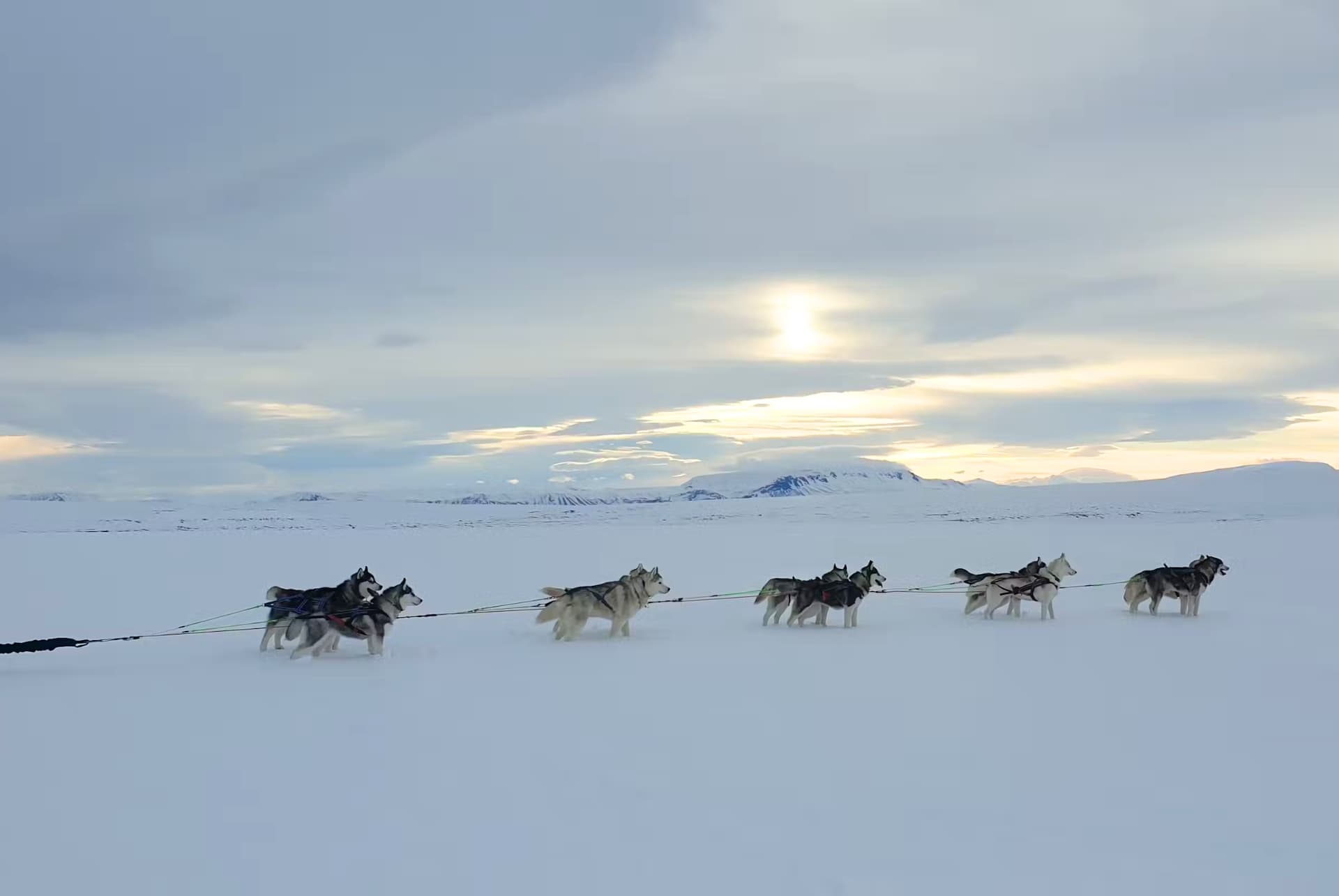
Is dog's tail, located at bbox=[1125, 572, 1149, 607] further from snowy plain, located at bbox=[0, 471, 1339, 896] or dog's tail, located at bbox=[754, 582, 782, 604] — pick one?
dog's tail, located at bbox=[754, 582, 782, 604]

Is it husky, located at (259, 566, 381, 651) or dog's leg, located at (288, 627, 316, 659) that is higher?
husky, located at (259, 566, 381, 651)

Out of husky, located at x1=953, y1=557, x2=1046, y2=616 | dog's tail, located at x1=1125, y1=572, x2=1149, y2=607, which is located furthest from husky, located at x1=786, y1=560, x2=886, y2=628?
dog's tail, located at x1=1125, y1=572, x2=1149, y2=607

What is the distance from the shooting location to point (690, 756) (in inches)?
225

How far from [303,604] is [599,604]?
119 inches

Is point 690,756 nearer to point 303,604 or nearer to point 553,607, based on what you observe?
point 553,607

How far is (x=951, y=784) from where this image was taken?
515cm

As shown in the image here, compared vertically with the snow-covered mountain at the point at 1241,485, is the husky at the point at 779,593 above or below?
below

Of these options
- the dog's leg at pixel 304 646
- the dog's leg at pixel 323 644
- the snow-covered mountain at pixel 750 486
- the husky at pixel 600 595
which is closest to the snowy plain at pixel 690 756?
the husky at pixel 600 595

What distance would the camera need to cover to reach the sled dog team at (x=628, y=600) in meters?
9.55

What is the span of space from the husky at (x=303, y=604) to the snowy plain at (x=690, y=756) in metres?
0.56

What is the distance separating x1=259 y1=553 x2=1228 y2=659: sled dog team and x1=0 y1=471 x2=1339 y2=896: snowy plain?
332 mm

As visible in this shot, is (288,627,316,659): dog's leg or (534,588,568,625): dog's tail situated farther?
(534,588,568,625): dog's tail

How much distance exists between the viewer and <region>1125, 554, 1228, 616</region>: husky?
1220cm

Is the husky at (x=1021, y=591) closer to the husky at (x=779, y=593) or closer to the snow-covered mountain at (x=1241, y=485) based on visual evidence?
the husky at (x=779, y=593)
